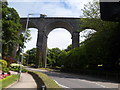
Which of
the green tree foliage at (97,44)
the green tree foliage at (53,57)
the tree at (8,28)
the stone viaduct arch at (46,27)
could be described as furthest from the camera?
the green tree foliage at (53,57)

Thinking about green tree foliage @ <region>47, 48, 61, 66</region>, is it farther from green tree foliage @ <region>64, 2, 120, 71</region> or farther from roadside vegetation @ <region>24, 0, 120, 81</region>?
green tree foliage @ <region>64, 2, 120, 71</region>

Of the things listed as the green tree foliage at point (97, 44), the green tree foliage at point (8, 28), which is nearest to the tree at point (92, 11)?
the green tree foliage at point (97, 44)

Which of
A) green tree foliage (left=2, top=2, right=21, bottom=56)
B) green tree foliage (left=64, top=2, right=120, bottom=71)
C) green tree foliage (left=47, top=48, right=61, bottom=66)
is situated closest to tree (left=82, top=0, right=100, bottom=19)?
green tree foliage (left=64, top=2, right=120, bottom=71)

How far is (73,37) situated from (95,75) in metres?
24.5

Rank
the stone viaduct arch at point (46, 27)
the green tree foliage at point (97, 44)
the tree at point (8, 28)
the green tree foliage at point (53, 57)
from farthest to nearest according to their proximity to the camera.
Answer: the green tree foliage at point (53, 57)
the stone viaduct arch at point (46, 27)
the tree at point (8, 28)
the green tree foliage at point (97, 44)

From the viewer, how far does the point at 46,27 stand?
54.8 metres

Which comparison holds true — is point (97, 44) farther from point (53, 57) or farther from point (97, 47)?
point (53, 57)

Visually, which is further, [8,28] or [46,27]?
[46,27]

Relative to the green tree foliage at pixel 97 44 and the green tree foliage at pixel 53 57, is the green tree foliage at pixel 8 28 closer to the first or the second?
the green tree foliage at pixel 97 44

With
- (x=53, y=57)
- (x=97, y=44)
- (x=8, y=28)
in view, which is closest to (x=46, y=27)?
(x=8, y=28)

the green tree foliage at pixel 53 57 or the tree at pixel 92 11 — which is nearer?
the tree at pixel 92 11

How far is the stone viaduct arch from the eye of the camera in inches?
2047

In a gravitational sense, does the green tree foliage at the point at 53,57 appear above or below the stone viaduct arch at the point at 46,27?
below

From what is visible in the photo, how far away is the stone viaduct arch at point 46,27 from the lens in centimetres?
Answer: 5200
